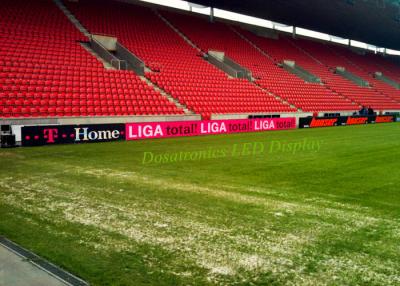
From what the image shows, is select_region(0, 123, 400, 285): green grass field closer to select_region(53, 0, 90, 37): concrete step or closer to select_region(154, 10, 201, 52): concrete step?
Result: select_region(53, 0, 90, 37): concrete step

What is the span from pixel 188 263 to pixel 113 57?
878 inches

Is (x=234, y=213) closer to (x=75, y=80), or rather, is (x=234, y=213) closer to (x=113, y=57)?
(x=75, y=80)

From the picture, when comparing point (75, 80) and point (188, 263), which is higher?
point (75, 80)

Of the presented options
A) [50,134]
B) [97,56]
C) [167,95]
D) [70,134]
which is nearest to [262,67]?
[167,95]

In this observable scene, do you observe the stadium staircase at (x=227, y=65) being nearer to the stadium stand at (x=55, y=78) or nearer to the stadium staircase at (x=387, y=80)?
the stadium stand at (x=55, y=78)

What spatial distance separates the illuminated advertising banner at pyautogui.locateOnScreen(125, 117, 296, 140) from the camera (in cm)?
1755

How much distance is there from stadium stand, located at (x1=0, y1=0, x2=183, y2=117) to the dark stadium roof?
1505 centimetres

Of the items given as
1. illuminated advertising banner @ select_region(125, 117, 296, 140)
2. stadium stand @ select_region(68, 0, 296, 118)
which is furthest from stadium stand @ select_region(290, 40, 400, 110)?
illuminated advertising banner @ select_region(125, 117, 296, 140)

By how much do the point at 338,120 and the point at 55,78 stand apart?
20623mm

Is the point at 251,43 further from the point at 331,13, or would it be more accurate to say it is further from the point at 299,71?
the point at 331,13

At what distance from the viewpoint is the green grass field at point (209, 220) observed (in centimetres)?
361

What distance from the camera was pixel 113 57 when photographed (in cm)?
2419

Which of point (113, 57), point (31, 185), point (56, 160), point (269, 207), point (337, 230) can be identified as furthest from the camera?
point (113, 57)

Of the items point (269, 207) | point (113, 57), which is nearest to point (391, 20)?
point (113, 57)
